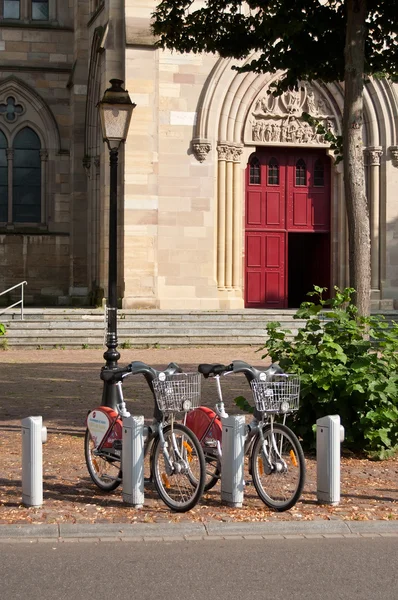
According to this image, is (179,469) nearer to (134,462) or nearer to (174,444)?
(174,444)

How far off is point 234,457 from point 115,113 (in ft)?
16.8

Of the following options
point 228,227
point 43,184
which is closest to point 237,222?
point 228,227

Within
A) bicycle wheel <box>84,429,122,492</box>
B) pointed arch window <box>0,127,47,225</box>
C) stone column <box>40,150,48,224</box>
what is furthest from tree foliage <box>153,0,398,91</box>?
pointed arch window <box>0,127,47,225</box>

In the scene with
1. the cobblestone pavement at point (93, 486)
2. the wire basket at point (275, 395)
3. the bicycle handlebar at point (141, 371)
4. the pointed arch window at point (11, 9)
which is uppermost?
the pointed arch window at point (11, 9)

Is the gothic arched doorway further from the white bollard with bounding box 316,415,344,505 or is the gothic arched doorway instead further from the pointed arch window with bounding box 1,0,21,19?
the white bollard with bounding box 316,415,344,505

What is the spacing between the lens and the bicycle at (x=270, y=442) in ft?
24.4

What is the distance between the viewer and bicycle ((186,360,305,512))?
24.4 feet

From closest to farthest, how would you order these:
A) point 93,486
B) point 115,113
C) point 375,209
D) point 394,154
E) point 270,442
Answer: point 270,442, point 93,486, point 115,113, point 394,154, point 375,209

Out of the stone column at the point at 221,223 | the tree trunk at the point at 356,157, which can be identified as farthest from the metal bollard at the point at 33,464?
the stone column at the point at 221,223

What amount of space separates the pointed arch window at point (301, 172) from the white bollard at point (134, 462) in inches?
836

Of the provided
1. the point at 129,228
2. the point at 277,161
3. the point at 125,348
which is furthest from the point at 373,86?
the point at 125,348

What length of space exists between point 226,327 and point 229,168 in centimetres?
494

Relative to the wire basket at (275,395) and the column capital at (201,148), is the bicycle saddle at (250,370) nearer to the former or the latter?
the wire basket at (275,395)

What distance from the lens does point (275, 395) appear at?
7.63 m
